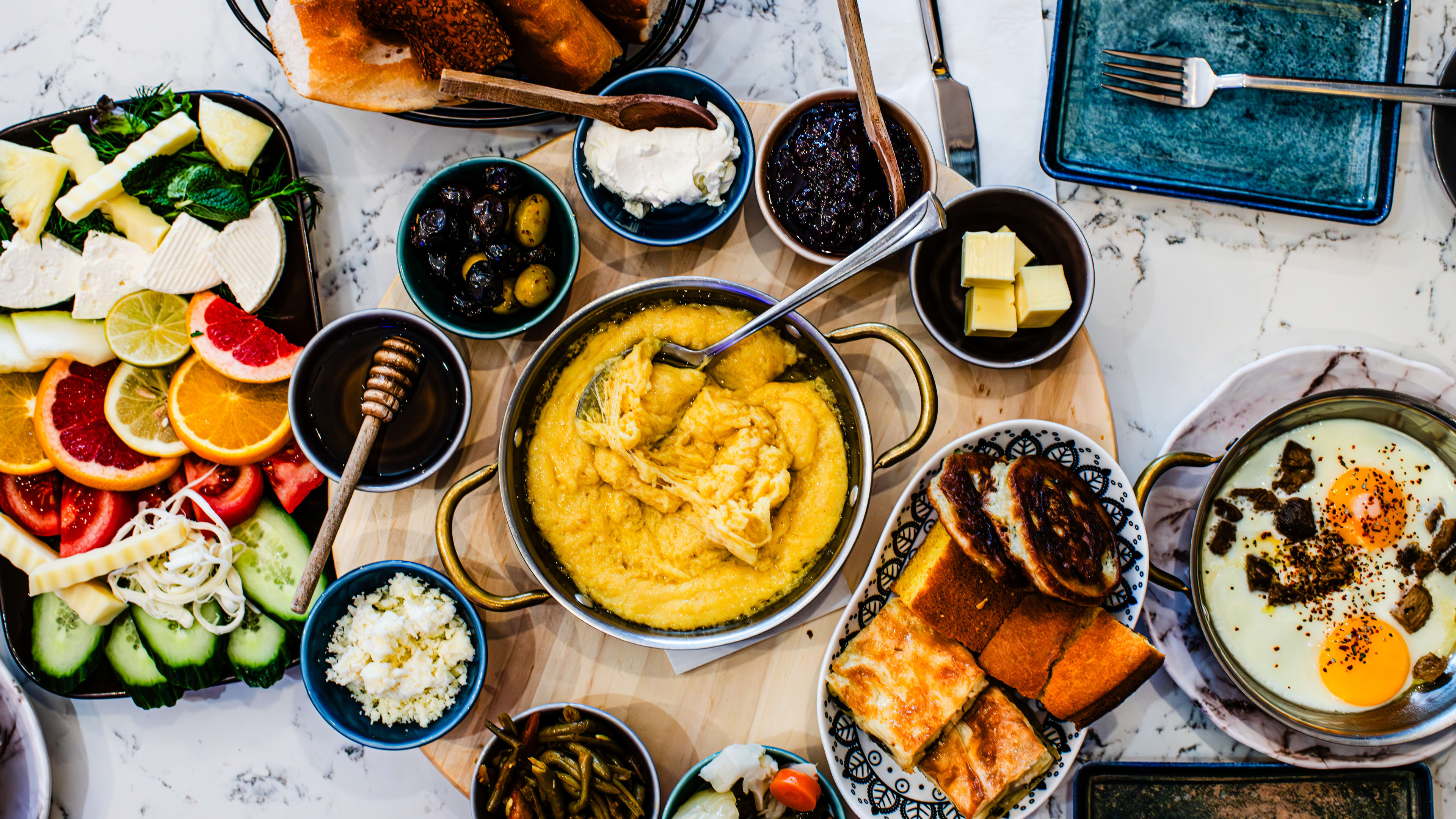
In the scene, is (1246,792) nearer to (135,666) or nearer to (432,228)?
(432,228)

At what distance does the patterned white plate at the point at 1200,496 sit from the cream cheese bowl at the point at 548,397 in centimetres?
116

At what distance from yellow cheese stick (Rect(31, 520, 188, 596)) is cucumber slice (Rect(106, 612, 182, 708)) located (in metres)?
0.26

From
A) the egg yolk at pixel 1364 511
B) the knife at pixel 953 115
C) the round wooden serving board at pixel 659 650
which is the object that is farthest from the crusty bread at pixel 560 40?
the egg yolk at pixel 1364 511

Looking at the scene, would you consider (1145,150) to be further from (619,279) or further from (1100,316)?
(619,279)

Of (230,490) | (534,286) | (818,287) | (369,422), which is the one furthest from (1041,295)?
(230,490)

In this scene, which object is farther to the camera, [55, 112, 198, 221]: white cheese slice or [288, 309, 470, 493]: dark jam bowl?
[55, 112, 198, 221]: white cheese slice

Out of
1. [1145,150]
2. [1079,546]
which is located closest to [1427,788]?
[1079,546]

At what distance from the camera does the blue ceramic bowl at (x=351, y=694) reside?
276cm

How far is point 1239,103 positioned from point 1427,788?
9.53 feet

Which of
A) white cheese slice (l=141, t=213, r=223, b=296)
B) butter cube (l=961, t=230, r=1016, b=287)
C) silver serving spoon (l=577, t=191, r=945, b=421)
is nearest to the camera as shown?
Answer: silver serving spoon (l=577, t=191, r=945, b=421)

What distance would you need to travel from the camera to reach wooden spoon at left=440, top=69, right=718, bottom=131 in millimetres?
2688

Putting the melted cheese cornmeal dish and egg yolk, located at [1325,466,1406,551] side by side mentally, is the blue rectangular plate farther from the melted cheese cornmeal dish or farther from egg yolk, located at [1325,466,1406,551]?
the melted cheese cornmeal dish

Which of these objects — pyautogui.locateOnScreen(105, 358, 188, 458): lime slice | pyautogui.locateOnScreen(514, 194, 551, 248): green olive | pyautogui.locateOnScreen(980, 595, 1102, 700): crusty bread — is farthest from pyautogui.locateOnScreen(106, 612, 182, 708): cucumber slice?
pyautogui.locateOnScreen(980, 595, 1102, 700): crusty bread

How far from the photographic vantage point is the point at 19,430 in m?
3.12
